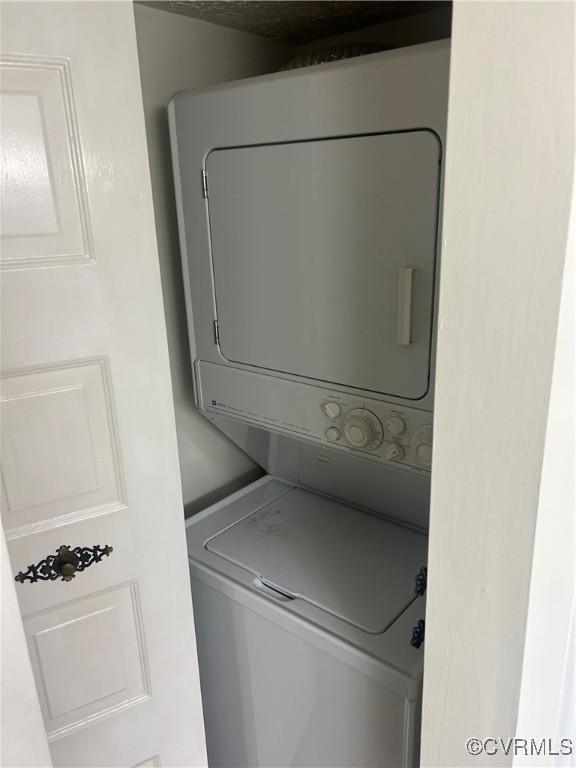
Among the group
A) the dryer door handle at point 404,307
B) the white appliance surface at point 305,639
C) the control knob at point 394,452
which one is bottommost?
the white appliance surface at point 305,639

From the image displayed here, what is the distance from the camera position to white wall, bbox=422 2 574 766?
618 mm

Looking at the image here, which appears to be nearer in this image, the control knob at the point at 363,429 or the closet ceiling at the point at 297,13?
the control knob at the point at 363,429

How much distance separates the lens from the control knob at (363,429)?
1420 millimetres

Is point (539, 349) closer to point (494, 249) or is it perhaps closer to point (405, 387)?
point (494, 249)

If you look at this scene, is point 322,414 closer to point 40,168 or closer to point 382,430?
point 382,430

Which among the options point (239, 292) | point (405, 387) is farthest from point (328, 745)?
point (239, 292)

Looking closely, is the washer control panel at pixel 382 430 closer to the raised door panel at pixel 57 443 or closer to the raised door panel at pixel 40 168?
the raised door panel at pixel 57 443

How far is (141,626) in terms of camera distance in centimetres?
148

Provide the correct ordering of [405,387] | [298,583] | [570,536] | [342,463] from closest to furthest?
1. [570,536]
2. [405,387]
3. [298,583]
4. [342,463]

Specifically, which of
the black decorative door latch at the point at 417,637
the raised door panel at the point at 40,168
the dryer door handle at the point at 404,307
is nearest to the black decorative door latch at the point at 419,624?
the black decorative door latch at the point at 417,637

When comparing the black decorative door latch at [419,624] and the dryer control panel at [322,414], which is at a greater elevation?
the dryer control panel at [322,414]

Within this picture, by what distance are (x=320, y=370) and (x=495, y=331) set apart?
808 millimetres

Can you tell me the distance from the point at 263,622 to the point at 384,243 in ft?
3.47

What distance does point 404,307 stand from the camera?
1262 mm
